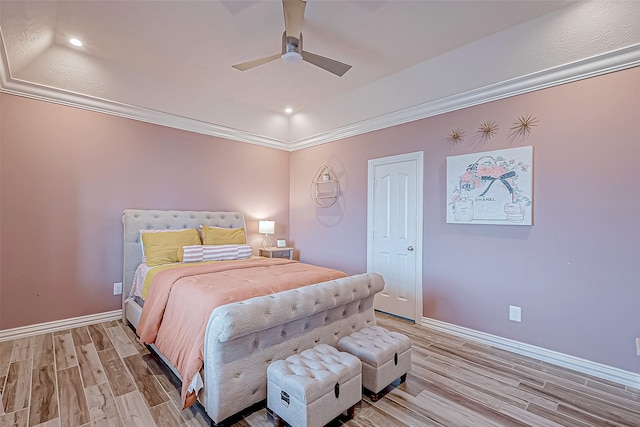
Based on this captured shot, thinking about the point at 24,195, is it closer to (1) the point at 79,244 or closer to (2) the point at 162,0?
(1) the point at 79,244

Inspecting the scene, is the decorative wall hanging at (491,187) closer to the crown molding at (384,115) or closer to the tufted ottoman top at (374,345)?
the crown molding at (384,115)

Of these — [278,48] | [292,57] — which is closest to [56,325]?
[292,57]

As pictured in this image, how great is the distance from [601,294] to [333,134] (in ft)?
→ 12.3

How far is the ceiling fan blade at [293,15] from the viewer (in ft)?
7.19

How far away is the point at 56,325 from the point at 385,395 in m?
3.63

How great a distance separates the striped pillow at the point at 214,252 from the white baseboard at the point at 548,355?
2618 mm

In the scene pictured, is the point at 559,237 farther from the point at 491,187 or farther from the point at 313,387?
the point at 313,387

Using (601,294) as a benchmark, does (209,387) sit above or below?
below

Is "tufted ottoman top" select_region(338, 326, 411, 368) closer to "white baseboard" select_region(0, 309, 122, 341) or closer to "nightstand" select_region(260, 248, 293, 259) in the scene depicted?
"nightstand" select_region(260, 248, 293, 259)

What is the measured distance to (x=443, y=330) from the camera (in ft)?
11.4

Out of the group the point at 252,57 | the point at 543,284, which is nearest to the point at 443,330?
the point at 543,284

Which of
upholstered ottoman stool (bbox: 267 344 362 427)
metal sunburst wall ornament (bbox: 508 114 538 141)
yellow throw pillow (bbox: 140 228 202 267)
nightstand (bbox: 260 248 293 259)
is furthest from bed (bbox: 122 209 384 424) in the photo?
nightstand (bbox: 260 248 293 259)

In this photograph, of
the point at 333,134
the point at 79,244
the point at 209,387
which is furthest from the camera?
the point at 333,134

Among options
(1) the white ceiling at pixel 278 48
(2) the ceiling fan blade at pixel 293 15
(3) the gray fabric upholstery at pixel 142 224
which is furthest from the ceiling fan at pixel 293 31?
(3) the gray fabric upholstery at pixel 142 224
